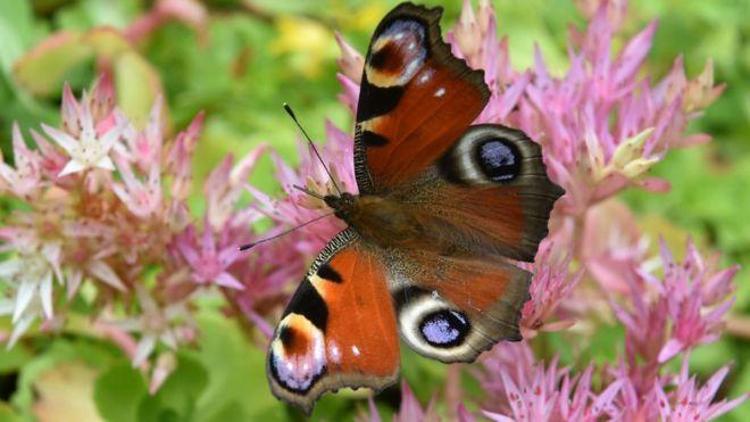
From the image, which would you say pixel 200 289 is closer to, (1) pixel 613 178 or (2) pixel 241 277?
(2) pixel 241 277

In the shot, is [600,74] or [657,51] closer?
[600,74]

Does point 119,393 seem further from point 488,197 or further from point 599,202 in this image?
point 599,202

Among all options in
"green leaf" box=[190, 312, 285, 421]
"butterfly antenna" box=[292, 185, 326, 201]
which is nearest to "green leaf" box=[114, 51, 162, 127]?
"green leaf" box=[190, 312, 285, 421]

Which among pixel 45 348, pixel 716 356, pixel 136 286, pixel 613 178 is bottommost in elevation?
pixel 45 348

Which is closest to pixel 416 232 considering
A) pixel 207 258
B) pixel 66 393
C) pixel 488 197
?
pixel 488 197

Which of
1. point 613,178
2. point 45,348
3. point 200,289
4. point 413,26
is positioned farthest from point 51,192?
point 613,178

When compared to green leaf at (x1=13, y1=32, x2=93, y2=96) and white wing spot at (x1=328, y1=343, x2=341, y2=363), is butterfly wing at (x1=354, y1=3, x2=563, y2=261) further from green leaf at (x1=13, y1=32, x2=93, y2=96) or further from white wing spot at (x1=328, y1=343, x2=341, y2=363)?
green leaf at (x1=13, y1=32, x2=93, y2=96)

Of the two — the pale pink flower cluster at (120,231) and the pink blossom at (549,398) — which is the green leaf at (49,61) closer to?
the pale pink flower cluster at (120,231)
